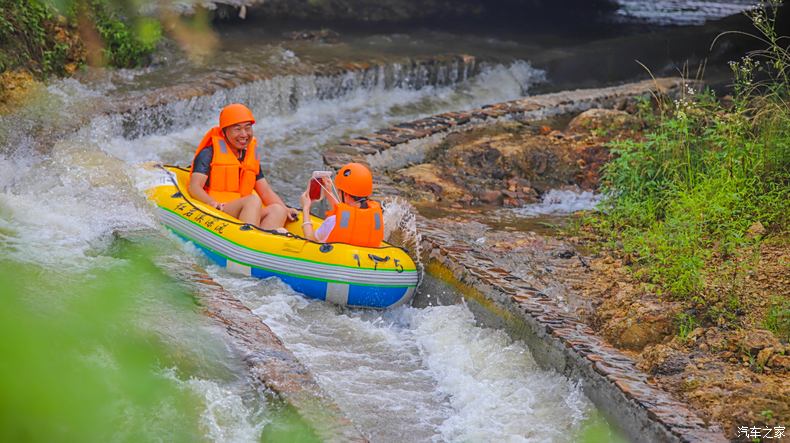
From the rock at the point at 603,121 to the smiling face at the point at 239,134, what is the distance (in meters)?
4.23

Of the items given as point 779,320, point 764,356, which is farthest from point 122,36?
point 764,356

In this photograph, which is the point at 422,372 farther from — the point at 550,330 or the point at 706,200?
the point at 706,200

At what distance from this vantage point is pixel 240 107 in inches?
263

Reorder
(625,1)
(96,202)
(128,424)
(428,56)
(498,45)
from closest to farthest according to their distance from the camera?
(128,424) < (96,202) < (428,56) < (498,45) < (625,1)

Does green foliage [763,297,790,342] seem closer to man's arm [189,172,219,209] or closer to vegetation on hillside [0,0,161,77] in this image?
man's arm [189,172,219,209]

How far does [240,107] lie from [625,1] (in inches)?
632

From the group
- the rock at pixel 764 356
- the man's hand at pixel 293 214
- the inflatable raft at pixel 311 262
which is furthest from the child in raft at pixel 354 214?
the rock at pixel 764 356

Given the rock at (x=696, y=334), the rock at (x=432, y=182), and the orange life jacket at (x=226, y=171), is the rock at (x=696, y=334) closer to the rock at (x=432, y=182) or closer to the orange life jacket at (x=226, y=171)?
the rock at (x=432, y=182)

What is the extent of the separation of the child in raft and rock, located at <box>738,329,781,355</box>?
2.38m

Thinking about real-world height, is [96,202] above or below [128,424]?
below

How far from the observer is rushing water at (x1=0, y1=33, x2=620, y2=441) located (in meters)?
1.20

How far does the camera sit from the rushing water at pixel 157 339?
1.20 m

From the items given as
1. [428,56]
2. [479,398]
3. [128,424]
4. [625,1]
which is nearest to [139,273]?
[128,424]

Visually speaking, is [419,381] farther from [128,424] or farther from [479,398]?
[128,424]
